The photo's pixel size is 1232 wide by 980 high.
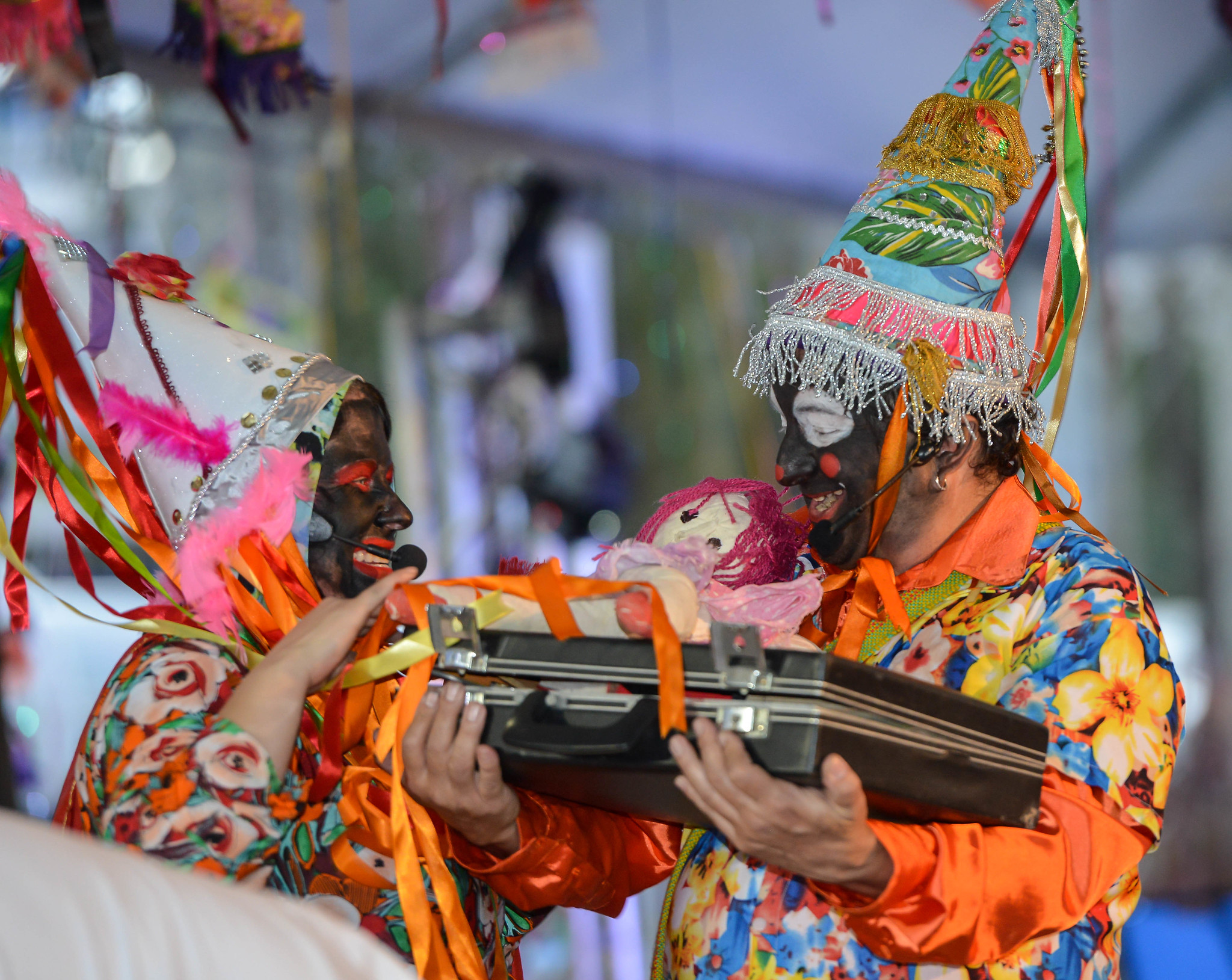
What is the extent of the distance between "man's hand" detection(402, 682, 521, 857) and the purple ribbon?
2.20ft

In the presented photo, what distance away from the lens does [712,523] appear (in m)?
1.74

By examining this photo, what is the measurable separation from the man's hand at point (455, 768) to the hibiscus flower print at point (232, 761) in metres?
0.20

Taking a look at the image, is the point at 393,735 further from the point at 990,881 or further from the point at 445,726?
the point at 990,881

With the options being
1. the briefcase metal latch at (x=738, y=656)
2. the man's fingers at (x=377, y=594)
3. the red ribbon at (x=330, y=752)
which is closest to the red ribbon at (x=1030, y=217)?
the briefcase metal latch at (x=738, y=656)

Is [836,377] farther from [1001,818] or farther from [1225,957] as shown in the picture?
[1225,957]

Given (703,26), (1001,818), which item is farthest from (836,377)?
(703,26)

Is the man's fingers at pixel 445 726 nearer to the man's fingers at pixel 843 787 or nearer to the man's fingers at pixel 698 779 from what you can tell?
the man's fingers at pixel 698 779

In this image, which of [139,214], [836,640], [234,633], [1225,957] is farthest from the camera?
[139,214]

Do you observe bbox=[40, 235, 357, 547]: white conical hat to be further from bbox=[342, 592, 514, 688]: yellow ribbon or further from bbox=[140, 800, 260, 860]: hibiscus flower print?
bbox=[140, 800, 260, 860]: hibiscus flower print

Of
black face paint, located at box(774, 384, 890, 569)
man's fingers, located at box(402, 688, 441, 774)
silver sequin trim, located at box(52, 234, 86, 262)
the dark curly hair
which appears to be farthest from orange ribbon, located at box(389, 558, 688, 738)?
silver sequin trim, located at box(52, 234, 86, 262)

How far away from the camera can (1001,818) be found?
136 cm

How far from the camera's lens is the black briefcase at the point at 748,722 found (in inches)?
47.2

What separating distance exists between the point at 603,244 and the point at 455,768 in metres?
4.17

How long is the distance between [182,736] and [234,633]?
25cm
